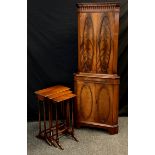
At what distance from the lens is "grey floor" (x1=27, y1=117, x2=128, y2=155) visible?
2830 mm

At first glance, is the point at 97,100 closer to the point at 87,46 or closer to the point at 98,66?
the point at 98,66

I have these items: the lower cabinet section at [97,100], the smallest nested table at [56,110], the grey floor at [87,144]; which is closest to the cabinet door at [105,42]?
the lower cabinet section at [97,100]

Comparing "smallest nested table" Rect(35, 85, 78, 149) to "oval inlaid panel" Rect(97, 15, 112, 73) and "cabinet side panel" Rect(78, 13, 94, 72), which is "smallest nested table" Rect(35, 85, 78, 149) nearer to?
"cabinet side panel" Rect(78, 13, 94, 72)

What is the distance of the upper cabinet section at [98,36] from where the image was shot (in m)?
3.05

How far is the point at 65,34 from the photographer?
3.60 meters

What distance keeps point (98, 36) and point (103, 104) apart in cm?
86

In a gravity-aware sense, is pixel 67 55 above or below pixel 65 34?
below

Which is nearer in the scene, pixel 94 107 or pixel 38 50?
pixel 94 107
